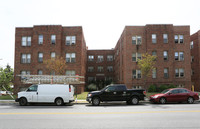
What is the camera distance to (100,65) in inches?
1700

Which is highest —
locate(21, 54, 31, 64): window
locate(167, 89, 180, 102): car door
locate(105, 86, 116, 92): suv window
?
locate(21, 54, 31, 64): window

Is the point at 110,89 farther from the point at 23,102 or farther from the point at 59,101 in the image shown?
the point at 23,102

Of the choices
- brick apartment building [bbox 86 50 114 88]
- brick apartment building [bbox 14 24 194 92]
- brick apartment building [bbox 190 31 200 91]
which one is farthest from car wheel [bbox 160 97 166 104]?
brick apartment building [bbox 86 50 114 88]

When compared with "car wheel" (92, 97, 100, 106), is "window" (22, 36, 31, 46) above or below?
above

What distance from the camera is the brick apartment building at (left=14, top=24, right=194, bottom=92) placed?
26.5 meters

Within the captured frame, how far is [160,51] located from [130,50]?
5.03 m

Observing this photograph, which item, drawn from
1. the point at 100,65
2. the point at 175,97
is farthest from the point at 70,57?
the point at 175,97

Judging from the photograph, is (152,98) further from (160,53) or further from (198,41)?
(198,41)

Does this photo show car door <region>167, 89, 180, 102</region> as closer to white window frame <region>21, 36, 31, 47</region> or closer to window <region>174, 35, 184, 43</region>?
window <region>174, 35, 184, 43</region>

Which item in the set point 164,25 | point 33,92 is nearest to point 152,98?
point 33,92

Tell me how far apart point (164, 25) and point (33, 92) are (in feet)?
76.5

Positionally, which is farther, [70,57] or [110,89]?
[70,57]

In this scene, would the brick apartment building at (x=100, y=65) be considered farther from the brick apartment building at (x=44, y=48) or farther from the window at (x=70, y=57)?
the window at (x=70, y=57)

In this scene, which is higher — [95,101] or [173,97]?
[173,97]
